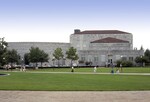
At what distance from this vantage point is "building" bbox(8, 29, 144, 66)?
456 ft

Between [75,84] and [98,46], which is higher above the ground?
[98,46]

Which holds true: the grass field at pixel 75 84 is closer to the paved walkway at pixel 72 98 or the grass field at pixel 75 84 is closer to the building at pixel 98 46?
the paved walkway at pixel 72 98

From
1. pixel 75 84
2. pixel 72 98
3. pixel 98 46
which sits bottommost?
pixel 72 98

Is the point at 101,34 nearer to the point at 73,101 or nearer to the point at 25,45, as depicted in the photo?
the point at 25,45

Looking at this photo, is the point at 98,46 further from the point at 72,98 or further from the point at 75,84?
the point at 72,98

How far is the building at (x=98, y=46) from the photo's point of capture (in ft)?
456

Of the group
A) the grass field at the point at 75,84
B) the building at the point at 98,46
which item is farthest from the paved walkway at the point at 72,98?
the building at the point at 98,46

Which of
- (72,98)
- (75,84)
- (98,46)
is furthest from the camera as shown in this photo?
(98,46)

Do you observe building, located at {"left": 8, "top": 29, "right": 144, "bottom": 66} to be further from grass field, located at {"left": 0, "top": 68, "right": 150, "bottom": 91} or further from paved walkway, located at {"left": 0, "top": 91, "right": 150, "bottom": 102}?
paved walkway, located at {"left": 0, "top": 91, "right": 150, "bottom": 102}

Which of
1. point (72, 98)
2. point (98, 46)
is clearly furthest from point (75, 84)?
point (98, 46)

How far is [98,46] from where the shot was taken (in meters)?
144

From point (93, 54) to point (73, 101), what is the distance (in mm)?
122999

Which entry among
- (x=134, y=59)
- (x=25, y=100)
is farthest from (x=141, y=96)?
(x=134, y=59)

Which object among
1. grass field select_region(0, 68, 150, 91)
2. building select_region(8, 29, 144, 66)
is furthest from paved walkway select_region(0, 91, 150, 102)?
building select_region(8, 29, 144, 66)
